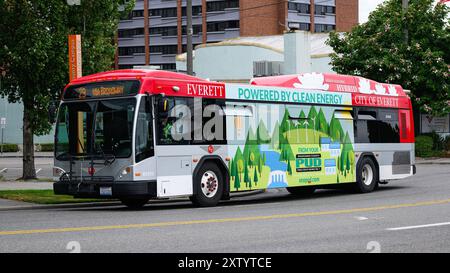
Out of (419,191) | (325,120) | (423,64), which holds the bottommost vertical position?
(419,191)

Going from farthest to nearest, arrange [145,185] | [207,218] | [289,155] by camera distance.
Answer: [289,155] → [145,185] → [207,218]

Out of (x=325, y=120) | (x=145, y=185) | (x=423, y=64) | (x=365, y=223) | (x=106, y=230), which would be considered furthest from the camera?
(x=423, y=64)

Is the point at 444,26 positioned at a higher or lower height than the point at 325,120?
higher

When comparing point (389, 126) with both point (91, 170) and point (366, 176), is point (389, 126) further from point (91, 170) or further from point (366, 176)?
point (91, 170)

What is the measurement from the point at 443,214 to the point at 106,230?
6.82m

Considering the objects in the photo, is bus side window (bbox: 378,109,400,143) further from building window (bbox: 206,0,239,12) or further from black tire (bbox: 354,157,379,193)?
building window (bbox: 206,0,239,12)

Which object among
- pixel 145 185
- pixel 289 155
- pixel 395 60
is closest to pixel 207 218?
pixel 145 185

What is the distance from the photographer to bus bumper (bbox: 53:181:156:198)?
56.2ft

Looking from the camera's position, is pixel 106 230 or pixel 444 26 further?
pixel 444 26

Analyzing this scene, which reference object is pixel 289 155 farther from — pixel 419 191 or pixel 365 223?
pixel 365 223

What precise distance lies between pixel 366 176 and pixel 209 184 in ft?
23.0

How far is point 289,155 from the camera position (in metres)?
21.0

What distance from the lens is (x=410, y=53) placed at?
4644 centimetres

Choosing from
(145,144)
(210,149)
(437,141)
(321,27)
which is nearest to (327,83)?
(210,149)
